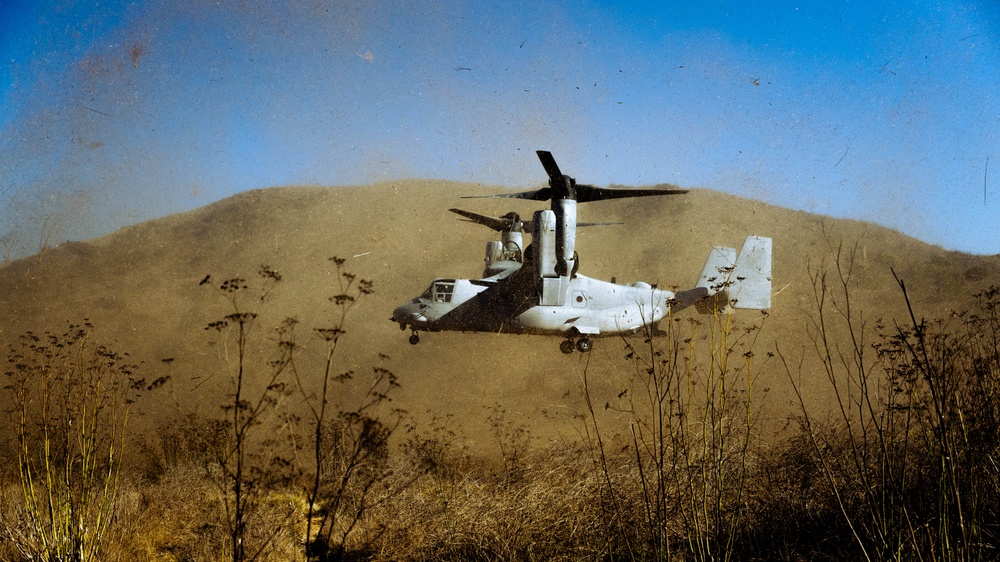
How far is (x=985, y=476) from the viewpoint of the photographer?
3529mm

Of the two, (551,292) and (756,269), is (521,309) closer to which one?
(551,292)

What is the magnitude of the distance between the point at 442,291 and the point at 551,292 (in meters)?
3.58

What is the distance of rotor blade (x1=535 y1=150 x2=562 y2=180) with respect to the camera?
29.7 ft

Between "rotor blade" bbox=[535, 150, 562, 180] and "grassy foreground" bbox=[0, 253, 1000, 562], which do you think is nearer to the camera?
"grassy foreground" bbox=[0, 253, 1000, 562]

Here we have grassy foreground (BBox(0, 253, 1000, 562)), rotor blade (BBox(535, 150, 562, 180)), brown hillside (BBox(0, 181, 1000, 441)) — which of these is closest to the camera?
grassy foreground (BBox(0, 253, 1000, 562))

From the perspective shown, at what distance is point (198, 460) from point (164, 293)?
→ 19.8 ft

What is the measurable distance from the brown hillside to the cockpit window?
1147 millimetres

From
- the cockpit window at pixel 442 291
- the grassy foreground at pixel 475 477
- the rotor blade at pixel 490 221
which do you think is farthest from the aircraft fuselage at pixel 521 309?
the grassy foreground at pixel 475 477

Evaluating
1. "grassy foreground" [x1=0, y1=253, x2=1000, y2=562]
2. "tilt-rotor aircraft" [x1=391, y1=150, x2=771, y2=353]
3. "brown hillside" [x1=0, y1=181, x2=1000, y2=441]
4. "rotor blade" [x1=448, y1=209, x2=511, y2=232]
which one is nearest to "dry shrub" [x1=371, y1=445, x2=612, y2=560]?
"grassy foreground" [x1=0, y1=253, x2=1000, y2=562]

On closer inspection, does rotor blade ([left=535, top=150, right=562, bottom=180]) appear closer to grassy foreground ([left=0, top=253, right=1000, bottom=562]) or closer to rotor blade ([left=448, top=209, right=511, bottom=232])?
rotor blade ([left=448, top=209, right=511, bottom=232])

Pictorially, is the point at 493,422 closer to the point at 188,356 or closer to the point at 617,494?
the point at 617,494

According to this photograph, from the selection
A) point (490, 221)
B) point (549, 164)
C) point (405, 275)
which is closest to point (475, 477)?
point (549, 164)

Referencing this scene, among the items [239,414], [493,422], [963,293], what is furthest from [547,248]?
[963,293]

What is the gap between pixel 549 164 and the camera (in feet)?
31.5
